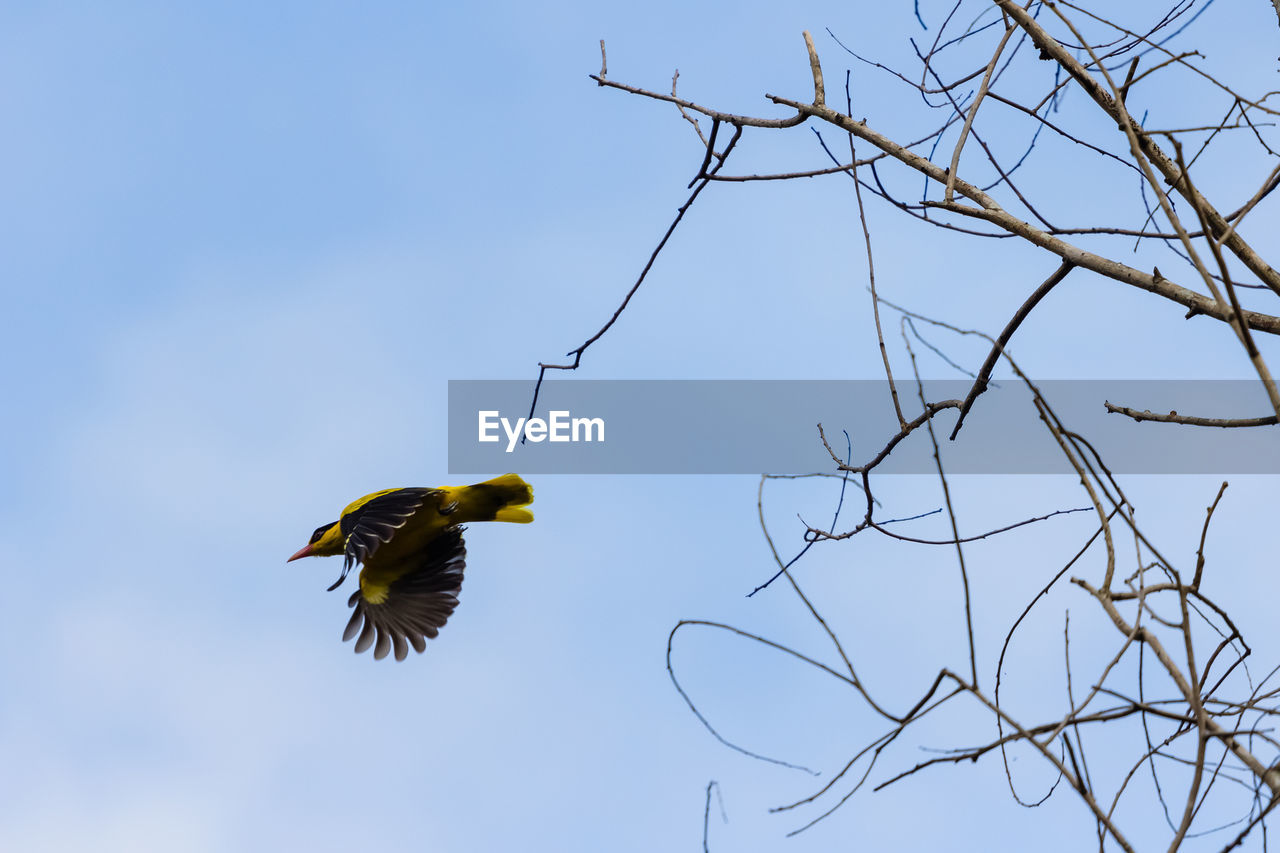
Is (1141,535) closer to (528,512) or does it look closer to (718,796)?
(718,796)

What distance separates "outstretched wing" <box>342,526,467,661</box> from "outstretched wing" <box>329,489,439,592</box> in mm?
634

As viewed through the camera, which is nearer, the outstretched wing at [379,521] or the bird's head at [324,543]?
the outstretched wing at [379,521]

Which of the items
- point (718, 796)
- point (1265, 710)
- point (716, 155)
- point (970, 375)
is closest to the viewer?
point (1265, 710)

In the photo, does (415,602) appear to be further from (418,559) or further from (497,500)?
(497,500)

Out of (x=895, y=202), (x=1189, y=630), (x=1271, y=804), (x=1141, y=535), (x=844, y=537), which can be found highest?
(x=895, y=202)

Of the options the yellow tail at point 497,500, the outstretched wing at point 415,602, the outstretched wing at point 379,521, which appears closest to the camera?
the outstretched wing at point 379,521

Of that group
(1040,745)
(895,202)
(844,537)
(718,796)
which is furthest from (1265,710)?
(895,202)

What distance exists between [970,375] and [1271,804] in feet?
3.45

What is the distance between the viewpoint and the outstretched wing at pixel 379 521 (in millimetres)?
4030

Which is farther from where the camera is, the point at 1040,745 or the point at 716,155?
the point at 716,155

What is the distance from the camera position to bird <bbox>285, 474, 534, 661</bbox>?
15.6ft

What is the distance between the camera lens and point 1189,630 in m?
1.61

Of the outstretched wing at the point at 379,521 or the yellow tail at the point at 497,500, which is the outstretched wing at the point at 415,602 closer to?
the yellow tail at the point at 497,500

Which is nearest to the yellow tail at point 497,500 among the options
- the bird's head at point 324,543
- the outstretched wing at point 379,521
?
the outstretched wing at point 379,521
